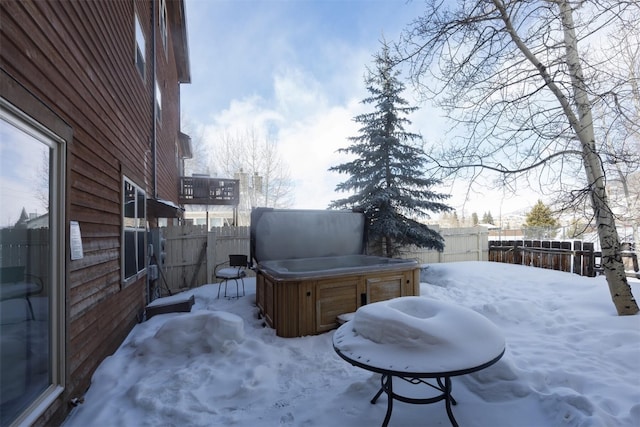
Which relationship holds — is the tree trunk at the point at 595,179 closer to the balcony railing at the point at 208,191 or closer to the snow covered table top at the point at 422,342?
the snow covered table top at the point at 422,342

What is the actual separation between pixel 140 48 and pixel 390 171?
21.0 ft

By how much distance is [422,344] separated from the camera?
191 centimetres

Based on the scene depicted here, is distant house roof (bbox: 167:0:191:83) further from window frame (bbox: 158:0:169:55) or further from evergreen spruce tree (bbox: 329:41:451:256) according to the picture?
evergreen spruce tree (bbox: 329:41:451:256)

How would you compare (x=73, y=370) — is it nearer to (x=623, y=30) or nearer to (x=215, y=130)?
(x=623, y=30)

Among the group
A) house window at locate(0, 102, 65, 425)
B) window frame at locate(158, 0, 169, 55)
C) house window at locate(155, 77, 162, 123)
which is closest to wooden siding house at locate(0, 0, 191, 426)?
house window at locate(0, 102, 65, 425)

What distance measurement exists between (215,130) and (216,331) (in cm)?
2100

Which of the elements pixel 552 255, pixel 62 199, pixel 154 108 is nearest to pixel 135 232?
pixel 62 199

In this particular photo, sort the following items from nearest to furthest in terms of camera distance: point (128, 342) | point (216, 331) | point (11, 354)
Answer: point (11, 354) → point (216, 331) → point (128, 342)

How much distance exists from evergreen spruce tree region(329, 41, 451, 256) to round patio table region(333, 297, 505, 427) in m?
6.03

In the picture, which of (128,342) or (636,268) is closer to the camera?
(128,342)

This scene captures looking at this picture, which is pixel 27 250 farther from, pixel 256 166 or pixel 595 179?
pixel 256 166

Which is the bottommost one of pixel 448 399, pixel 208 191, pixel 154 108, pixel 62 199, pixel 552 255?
pixel 448 399

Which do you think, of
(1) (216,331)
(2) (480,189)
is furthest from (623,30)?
(1) (216,331)

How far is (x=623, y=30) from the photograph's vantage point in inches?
162
